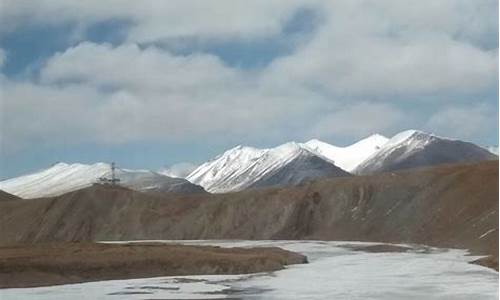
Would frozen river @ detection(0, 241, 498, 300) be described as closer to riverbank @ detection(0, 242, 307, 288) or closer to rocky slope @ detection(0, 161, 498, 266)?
riverbank @ detection(0, 242, 307, 288)

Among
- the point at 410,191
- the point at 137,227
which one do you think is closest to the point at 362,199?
the point at 410,191

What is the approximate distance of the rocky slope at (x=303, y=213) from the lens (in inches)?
2820

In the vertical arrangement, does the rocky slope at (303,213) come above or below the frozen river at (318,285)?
above

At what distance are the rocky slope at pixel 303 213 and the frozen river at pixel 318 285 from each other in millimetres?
15463

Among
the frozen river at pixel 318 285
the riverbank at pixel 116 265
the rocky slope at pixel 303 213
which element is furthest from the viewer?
the rocky slope at pixel 303 213

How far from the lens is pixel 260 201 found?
3807 inches

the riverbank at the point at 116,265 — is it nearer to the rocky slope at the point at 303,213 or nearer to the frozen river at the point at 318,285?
the frozen river at the point at 318,285

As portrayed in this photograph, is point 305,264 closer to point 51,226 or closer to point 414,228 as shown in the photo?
point 414,228

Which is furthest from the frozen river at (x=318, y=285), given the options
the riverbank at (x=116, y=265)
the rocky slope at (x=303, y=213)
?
the rocky slope at (x=303, y=213)

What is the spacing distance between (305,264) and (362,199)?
4225 centimetres

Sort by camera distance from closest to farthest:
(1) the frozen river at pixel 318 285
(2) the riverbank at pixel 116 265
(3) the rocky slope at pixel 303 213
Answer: (1) the frozen river at pixel 318 285
(2) the riverbank at pixel 116 265
(3) the rocky slope at pixel 303 213

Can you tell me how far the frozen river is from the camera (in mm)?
28438

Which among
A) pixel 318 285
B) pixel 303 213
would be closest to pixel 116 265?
pixel 318 285

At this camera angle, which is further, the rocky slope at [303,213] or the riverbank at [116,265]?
the rocky slope at [303,213]
